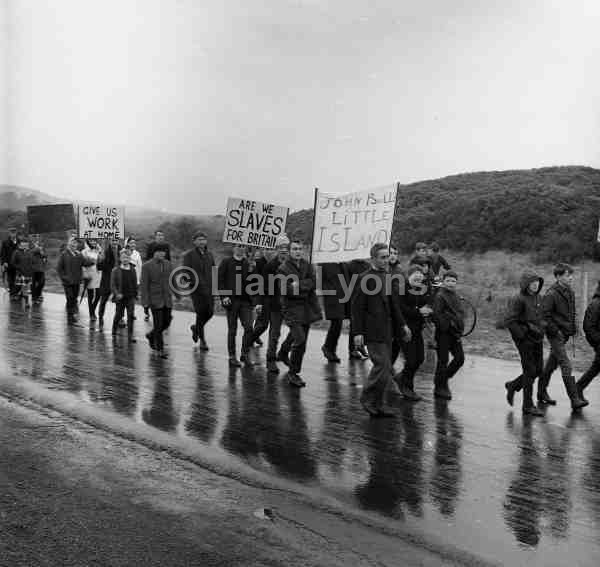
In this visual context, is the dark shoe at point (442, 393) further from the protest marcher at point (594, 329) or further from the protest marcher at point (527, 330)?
the protest marcher at point (594, 329)

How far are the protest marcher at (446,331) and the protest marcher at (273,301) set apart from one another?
2.21m

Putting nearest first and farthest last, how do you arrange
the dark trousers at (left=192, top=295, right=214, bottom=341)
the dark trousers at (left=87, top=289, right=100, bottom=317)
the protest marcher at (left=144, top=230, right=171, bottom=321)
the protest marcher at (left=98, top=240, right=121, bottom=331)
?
the dark trousers at (left=192, top=295, right=214, bottom=341) → the protest marcher at (left=144, top=230, right=171, bottom=321) → the protest marcher at (left=98, top=240, right=121, bottom=331) → the dark trousers at (left=87, top=289, right=100, bottom=317)

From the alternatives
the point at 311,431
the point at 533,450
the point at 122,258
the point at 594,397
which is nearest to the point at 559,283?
the point at 594,397

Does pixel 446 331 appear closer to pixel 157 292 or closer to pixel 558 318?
pixel 558 318

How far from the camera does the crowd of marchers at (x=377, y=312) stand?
7988mm

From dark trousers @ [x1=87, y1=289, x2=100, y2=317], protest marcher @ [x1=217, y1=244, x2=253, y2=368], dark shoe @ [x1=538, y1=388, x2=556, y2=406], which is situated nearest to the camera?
dark shoe @ [x1=538, y1=388, x2=556, y2=406]

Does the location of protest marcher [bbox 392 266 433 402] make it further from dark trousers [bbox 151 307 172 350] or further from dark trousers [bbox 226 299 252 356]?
dark trousers [bbox 151 307 172 350]

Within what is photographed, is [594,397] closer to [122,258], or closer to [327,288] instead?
[327,288]

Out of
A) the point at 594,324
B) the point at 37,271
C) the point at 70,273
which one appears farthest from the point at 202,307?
the point at 37,271

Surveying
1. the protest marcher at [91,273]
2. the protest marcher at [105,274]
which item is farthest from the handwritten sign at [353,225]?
the protest marcher at [91,273]

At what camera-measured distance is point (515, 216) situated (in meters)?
37.8

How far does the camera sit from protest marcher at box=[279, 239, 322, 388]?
9.50 m

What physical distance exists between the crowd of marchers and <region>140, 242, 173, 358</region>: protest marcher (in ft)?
0.05

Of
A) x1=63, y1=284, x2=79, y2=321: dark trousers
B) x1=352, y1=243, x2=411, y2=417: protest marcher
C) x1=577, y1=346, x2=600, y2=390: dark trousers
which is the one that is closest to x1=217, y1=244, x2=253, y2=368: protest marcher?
x1=352, y1=243, x2=411, y2=417: protest marcher
